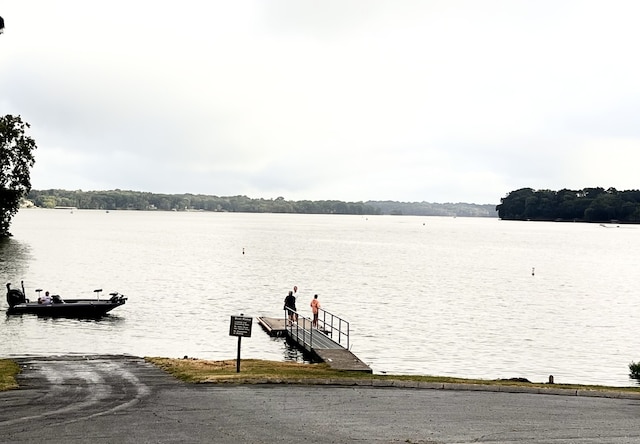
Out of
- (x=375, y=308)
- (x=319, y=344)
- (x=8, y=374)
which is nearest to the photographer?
(x=8, y=374)

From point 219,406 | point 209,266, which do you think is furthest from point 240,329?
point 209,266

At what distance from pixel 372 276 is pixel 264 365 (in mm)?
61888

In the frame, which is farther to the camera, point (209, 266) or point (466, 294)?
point (209, 266)

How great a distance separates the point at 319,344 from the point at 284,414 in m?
18.4

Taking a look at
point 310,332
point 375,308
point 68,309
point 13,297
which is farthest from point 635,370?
point 13,297

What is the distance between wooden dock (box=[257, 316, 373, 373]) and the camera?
1138 inches

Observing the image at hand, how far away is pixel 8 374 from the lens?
2300cm

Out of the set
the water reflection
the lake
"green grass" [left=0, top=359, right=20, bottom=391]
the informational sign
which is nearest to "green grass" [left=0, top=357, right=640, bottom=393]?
"green grass" [left=0, top=359, right=20, bottom=391]

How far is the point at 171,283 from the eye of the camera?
75312mm

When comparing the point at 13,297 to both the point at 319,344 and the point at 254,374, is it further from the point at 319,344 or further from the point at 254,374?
the point at 254,374

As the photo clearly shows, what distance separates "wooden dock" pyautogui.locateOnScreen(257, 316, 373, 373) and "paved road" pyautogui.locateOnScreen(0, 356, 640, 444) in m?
6.67

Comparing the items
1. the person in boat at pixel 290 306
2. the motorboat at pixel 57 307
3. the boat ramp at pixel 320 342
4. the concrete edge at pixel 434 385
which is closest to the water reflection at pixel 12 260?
the motorboat at pixel 57 307

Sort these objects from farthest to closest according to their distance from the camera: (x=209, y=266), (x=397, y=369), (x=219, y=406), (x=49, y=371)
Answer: (x=209, y=266), (x=397, y=369), (x=49, y=371), (x=219, y=406)

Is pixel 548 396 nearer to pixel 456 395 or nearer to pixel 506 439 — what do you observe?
pixel 456 395
